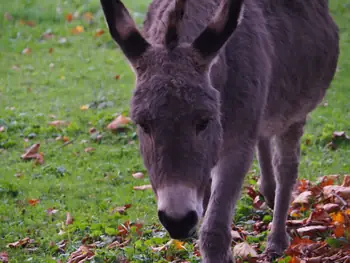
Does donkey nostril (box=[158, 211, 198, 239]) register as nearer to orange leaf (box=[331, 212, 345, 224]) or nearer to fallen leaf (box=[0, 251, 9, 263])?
orange leaf (box=[331, 212, 345, 224])

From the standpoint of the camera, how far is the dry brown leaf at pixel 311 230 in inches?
224

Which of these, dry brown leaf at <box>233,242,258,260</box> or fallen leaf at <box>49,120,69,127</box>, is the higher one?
dry brown leaf at <box>233,242,258,260</box>

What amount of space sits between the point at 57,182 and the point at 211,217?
3526 millimetres

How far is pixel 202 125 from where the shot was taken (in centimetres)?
404

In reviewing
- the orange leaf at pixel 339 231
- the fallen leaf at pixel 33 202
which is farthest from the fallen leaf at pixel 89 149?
the orange leaf at pixel 339 231

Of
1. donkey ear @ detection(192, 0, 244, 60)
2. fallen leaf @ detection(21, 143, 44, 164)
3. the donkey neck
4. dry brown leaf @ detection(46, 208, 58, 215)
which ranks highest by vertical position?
donkey ear @ detection(192, 0, 244, 60)

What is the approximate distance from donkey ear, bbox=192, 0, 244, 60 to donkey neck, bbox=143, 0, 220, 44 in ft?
1.11

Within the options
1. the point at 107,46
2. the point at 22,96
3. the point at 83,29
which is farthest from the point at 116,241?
the point at 83,29

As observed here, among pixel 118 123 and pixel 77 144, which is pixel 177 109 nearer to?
pixel 77 144

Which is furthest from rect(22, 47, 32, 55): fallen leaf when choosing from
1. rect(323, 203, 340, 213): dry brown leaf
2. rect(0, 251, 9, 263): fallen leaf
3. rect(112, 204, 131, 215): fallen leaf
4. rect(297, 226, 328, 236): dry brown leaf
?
rect(297, 226, 328, 236): dry brown leaf

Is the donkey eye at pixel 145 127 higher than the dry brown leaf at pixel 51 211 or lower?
higher

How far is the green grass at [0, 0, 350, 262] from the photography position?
6.45 metres

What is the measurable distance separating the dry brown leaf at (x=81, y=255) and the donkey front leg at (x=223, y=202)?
1.33 metres

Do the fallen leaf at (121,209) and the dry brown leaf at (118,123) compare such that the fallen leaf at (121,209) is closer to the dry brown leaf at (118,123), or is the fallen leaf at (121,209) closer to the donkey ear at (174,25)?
the dry brown leaf at (118,123)
